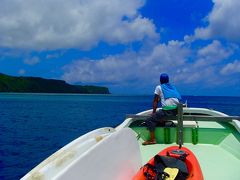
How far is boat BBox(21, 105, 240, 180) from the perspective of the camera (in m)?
3.69

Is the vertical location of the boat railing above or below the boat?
above

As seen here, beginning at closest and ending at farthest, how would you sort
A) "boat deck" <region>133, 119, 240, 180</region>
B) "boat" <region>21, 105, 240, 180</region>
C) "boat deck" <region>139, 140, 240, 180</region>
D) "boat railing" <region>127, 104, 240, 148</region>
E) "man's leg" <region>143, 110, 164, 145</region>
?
"boat" <region>21, 105, 240, 180</region> → "boat deck" <region>139, 140, 240, 180</region> → "boat deck" <region>133, 119, 240, 180</region> → "boat railing" <region>127, 104, 240, 148</region> → "man's leg" <region>143, 110, 164, 145</region>

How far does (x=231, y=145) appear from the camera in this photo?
8648mm

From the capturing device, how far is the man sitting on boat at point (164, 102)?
9.49 m

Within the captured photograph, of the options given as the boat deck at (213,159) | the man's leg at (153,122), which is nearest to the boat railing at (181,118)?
the man's leg at (153,122)

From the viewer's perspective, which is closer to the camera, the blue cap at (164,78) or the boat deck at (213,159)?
the boat deck at (213,159)

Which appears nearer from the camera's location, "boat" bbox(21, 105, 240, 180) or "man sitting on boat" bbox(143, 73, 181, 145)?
"boat" bbox(21, 105, 240, 180)

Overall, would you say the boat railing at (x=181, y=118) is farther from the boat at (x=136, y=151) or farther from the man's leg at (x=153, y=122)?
the man's leg at (x=153, y=122)

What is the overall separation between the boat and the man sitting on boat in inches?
8.2

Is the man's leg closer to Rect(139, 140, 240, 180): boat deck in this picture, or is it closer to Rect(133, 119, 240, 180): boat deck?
Rect(133, 119, 240, 180): boat deck

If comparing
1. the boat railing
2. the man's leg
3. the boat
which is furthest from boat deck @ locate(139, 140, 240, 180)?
the boat railing

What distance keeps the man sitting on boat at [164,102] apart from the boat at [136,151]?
0.69ft

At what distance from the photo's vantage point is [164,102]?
9.59 meters

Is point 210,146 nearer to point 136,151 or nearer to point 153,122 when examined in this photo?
point 153,122
